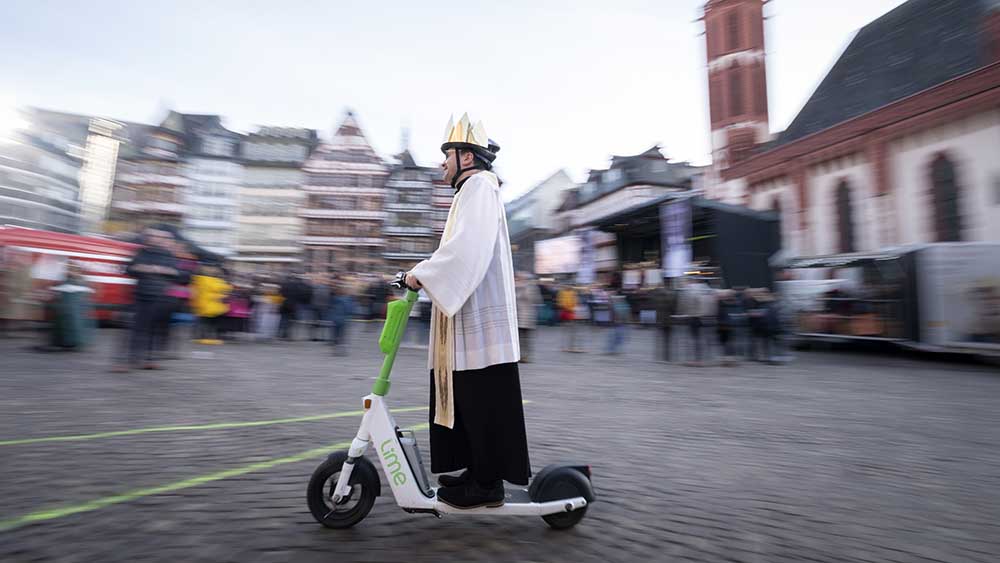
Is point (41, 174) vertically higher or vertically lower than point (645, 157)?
lower

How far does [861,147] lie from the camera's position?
2947cm

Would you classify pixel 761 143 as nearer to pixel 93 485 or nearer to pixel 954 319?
pixel 954 319

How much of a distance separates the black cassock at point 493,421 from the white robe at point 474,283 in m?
0.06

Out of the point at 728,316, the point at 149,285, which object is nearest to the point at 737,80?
the point at 728,316

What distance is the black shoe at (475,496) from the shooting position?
265cm

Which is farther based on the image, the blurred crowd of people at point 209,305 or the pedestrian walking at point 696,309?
the pedestrian walking at point 696,309

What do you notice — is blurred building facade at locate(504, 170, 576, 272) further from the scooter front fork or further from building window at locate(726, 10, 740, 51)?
the scooter front fork

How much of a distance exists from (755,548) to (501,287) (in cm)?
158

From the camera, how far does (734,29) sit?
142ft

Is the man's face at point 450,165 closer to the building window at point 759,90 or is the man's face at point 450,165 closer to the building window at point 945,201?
the building window at point 945,201

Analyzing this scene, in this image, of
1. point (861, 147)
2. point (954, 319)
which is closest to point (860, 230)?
point (861, 147)

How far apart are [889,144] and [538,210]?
47.1 m

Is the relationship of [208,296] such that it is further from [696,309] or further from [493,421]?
[493,421]

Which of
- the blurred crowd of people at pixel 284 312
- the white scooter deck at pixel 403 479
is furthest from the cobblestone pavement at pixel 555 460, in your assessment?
the blurred crowd of people at pixel 284 312
